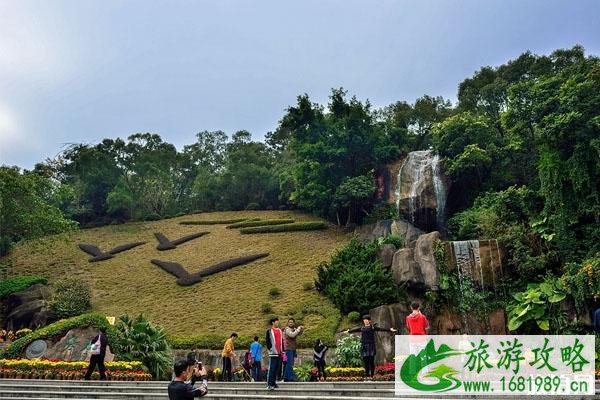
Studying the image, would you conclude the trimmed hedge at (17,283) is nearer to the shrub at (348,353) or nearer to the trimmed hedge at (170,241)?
the trimmed hedge at (170,241)

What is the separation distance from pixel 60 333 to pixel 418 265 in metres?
13.9

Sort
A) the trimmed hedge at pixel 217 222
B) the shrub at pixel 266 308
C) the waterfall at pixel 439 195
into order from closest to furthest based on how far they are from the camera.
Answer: the shrub at pixel 266 308
the waterfall at pixel 439 195
the trimmed hedge at pixel 217 222

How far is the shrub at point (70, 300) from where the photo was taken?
24.3 meters

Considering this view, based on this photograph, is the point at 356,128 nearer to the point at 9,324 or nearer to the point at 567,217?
the point at 567,217

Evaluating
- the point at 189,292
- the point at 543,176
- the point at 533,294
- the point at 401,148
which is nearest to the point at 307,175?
the point at 401,148

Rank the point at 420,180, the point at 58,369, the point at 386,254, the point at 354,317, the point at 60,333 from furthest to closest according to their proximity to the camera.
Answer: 1. the point at 420,180
2. the point at 386,254
3. the point at 354,317
4. the point at 60,333
5. the point at 58,369

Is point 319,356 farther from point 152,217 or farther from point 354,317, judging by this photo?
point 152,217

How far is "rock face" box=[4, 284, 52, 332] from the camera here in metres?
24.3

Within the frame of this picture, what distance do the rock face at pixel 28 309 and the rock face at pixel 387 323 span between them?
15893 millimetres

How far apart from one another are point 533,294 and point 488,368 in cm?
1185

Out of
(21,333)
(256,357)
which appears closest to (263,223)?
(21,333)

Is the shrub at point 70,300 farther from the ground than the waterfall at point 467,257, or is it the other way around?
the waterfall at point 467,257

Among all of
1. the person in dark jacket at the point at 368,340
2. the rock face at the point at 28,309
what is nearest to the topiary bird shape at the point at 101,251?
the rock face at the point at 28,309

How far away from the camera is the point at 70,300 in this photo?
80.7 ft
